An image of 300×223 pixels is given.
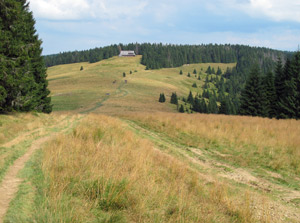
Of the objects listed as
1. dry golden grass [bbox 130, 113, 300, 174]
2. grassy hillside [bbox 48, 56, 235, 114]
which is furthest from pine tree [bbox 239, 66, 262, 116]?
dry golden grass [bbox 130, 113, 300, 174]

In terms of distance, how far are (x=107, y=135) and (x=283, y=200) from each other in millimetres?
7450

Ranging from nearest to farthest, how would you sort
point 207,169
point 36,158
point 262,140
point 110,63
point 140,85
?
point 36,158 < point 207,169 < point 262,140 < point 140,85 < point 110,63

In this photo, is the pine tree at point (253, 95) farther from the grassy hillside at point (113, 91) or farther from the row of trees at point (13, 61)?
the row of trees at point (13, 61)

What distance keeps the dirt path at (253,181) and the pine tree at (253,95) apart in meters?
36.0

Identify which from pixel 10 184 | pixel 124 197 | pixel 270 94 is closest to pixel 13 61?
pixel 10 184

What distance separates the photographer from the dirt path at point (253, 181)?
505 cm

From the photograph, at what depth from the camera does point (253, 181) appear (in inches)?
298

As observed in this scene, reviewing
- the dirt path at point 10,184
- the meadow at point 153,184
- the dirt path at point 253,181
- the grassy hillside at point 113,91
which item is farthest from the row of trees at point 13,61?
the grassy hillside at point 113,91

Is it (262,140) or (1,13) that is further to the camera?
(1,13)

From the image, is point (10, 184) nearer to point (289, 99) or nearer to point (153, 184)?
point (153, 184)

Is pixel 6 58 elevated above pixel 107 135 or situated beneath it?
elevated above

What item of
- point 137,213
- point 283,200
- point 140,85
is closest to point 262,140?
point 283,200

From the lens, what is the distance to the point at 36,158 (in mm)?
7062

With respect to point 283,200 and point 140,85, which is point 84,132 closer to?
point 283,200
